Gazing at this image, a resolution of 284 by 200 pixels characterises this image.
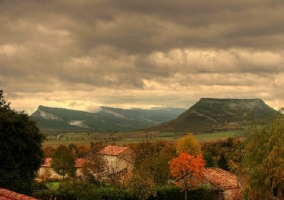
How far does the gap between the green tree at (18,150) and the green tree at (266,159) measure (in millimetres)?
22929

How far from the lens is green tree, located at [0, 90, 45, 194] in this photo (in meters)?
35.0

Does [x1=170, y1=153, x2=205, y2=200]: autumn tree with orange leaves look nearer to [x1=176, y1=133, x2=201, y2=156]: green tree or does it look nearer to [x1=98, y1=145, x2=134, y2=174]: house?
[x1=98, y1=145, x2=134, y2=174]: house

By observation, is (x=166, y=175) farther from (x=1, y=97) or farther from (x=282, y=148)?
(x=282, y=148)

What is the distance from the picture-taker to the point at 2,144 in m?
35.0

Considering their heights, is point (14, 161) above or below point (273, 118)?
below

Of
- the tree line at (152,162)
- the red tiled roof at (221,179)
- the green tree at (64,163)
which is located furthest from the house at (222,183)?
the green tree at (64,163)

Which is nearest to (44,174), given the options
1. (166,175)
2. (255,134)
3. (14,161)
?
(166,175)

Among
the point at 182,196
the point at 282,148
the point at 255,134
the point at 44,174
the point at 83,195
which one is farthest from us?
the point at 44,174

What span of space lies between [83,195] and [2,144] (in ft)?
33.2

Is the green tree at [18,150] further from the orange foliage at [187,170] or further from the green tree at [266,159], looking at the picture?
the green tree at [266,159]

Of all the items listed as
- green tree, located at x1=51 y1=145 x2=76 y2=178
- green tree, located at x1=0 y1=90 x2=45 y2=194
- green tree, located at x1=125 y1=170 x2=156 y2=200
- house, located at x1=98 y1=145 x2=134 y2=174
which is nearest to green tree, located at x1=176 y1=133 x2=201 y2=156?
house, located at x1=98 y1=145 x2=134 y2=174

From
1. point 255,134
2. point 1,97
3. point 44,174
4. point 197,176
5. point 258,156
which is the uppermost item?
point 1,97

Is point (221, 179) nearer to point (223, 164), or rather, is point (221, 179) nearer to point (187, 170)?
point (187, 170)

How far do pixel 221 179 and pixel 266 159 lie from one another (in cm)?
3253
